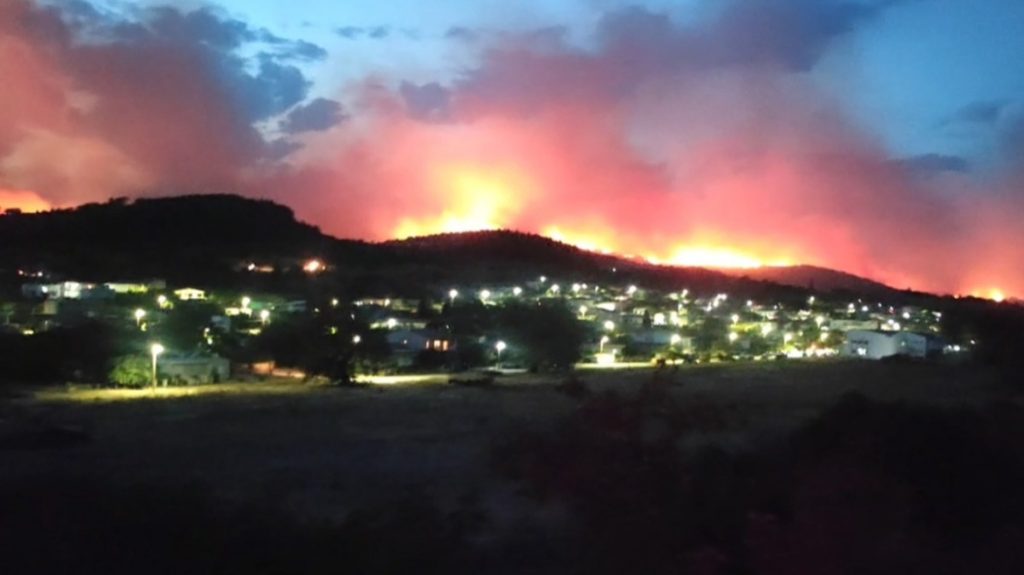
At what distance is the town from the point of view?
48.9m

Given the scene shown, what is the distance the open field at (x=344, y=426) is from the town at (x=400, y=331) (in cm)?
443

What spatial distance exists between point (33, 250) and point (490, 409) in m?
60.2

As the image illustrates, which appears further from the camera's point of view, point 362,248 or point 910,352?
point 362,248

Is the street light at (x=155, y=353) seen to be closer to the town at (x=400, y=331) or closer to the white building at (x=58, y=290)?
the town at (x=400, y=331)

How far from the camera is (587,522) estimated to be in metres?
Result: 11.7

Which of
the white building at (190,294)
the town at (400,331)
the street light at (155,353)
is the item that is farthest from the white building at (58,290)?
the street light at (155,353)

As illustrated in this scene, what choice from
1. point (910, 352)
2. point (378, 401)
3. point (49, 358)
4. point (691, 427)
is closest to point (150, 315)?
point (49, 358)

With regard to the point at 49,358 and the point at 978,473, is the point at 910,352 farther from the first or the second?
the point at 978,473

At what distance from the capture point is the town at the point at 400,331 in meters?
48.9

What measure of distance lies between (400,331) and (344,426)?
32.6 m

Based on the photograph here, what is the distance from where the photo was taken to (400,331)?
2435 inches

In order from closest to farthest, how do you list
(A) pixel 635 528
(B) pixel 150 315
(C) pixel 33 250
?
1. (A) pixel 635 528
2. (B) pixel 150 315
3. (C) pixel 33 250

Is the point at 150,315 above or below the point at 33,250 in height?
below

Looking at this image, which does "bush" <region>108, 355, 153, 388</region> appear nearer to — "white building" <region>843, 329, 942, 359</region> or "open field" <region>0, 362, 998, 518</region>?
"open field" <region>0, 362, 998, 518</region>
